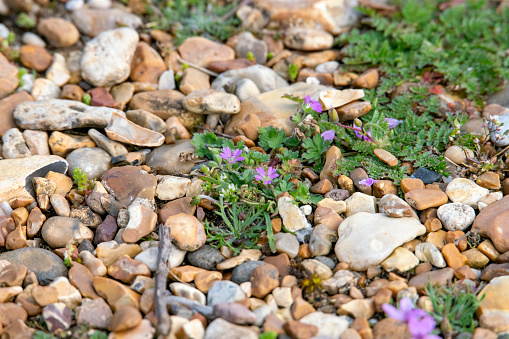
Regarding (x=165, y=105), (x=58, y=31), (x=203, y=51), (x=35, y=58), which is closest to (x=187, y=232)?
(x=165, y=105)

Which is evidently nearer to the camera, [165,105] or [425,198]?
[425,198]

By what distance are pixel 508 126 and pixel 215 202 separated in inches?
105

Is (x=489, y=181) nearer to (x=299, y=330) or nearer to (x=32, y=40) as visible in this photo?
(x=299, y=330)

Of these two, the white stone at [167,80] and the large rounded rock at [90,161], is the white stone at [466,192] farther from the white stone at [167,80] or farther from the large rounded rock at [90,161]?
the white stone at [167,80]

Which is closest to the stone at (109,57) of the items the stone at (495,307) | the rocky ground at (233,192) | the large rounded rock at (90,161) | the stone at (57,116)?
the rocky ground at (233,192)

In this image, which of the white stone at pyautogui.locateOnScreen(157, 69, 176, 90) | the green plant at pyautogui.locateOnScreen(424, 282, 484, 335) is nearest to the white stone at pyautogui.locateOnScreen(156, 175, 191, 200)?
the white stone at pyautogui.locateOnScreen(157, 69, 176, 90)

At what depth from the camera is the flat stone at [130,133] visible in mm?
4170

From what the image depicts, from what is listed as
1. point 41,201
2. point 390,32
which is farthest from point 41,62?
point 390,32

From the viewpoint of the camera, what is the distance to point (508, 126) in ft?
13.4

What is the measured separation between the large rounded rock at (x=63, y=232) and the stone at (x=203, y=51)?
2486mm

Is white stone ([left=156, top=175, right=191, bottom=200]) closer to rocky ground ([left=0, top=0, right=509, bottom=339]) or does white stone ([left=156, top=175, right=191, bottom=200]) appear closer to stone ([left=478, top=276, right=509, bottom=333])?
rocky ground ([left=0, top=0, right=509, bottom=339])

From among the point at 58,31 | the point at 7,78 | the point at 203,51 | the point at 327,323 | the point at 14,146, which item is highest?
the point at 58,31

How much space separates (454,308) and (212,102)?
2.72m

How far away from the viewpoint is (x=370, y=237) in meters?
3.29
